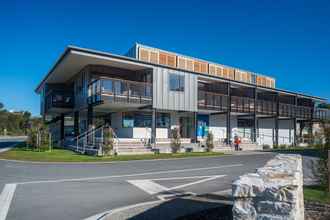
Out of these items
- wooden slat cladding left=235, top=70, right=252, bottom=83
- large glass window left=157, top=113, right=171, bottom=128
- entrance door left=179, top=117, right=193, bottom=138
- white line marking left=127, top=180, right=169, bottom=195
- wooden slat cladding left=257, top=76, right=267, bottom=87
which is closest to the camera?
white line marking left=127, top=180, right=169, bottom=195

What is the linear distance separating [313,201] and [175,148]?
55.2 feet

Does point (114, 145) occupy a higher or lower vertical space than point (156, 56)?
lower

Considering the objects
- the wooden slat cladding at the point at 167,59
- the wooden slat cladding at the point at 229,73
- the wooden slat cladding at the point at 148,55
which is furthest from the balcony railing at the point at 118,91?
the wooden slat cladding at the point at 229,73

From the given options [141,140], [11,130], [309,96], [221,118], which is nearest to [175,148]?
[141,140]

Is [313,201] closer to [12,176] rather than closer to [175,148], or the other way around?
[12,176]

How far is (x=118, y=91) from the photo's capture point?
2209 cm

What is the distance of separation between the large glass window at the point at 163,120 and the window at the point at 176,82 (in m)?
3.19

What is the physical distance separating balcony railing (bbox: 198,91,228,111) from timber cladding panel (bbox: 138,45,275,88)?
3709 millimetres

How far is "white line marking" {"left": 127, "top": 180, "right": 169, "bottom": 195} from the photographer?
8.96 meters

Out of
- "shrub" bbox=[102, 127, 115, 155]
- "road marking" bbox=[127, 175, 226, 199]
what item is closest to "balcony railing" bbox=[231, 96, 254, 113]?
"shrub" bbox=[102, 127, 115, 155]

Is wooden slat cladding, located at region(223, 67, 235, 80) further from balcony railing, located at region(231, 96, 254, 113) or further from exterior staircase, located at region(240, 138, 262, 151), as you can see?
exterior staircase, located at region(240, 138, 262, 151)

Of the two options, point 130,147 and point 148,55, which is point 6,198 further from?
point 148,55

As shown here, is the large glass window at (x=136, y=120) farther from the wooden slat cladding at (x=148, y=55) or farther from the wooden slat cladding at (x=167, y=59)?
the wooden slat cladding at (x=167, y=59)

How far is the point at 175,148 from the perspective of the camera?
2233 cm
